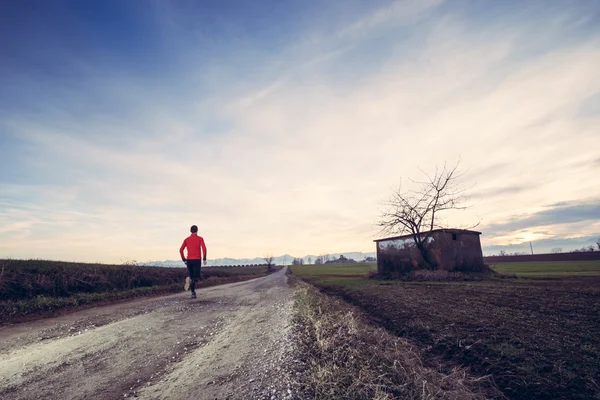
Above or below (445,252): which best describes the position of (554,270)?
below

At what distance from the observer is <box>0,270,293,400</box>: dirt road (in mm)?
3268

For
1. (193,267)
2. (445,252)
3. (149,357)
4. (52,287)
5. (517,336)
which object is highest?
(445,252)

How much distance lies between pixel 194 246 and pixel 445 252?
21548 mm

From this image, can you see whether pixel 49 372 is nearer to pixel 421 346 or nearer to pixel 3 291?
pixel 421 346

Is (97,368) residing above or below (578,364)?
Result: above

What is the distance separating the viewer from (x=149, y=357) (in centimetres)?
442

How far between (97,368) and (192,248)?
6.98m

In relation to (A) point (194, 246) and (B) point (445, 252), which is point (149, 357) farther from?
(B) point (445, 252)

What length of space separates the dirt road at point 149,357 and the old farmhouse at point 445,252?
21.4m

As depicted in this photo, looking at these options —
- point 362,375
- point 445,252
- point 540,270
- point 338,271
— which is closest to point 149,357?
point 362,375

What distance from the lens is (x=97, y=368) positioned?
4027 mm

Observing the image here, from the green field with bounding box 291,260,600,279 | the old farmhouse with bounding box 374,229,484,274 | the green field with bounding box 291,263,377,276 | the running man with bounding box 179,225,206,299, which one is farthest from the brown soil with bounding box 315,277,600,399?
the green field with bounding box 291,263,377,276

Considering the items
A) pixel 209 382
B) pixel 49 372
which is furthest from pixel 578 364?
pixel 49 372

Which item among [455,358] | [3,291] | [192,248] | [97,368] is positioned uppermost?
[192,248]
